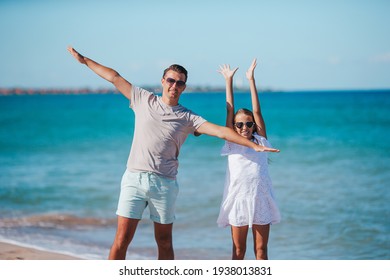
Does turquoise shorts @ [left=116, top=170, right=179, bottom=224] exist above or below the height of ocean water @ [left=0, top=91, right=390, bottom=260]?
below

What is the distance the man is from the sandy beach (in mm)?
1795

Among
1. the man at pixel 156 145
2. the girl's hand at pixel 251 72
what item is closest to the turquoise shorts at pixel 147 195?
the man at pixel 156 145

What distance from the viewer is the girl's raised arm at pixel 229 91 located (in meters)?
4.26

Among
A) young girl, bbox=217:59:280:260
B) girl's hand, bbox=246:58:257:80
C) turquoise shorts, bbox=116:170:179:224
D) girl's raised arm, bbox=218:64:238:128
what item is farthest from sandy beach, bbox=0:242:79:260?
girl's hand, bbox=246:58:257:80

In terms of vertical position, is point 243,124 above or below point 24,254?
above

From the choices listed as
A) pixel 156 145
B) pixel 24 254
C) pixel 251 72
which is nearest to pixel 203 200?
pixel 24 254

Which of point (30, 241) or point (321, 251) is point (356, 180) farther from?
point (30, 241)

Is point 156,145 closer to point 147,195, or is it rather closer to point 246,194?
point 147,195

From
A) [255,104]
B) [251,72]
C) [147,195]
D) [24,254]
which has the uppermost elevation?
[251,72]

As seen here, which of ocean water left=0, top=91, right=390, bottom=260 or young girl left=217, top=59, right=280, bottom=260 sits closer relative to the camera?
young girl left=217, top=59, right=280, bottom=260

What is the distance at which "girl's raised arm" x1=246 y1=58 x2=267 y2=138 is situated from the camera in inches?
168

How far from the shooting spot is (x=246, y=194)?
4152 millimetres

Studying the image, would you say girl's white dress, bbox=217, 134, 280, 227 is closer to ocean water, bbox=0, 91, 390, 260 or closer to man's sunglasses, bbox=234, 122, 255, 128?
man's sunglasses, bbox=234, 122, 255, 128

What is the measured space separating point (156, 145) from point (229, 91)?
2.40 feet
